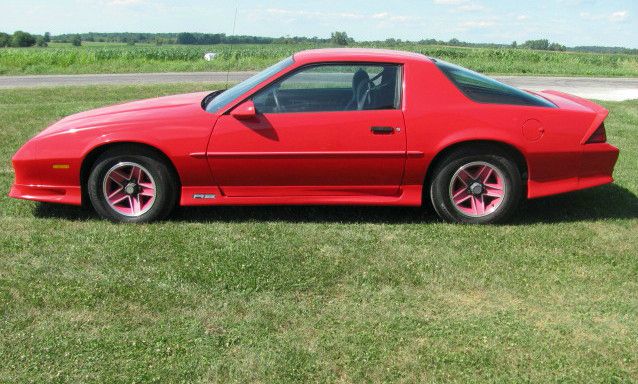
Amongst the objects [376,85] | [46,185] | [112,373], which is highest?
[376,85]

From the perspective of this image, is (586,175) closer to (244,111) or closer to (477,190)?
(477,190)

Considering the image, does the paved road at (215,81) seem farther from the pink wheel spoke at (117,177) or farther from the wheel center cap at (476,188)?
the pink wheel spoke at (117,177)


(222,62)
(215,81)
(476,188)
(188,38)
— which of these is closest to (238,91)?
(476,188)

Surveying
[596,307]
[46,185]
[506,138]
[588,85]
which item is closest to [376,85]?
[506,138]

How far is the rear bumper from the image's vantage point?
5073 mm

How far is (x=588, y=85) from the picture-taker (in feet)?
69.6

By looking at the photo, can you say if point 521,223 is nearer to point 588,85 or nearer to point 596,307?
point 596,307

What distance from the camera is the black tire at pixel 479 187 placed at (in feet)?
16.3

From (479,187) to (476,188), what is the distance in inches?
1.0

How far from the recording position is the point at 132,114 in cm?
511

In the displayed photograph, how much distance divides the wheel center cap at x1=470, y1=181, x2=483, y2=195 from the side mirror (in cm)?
181

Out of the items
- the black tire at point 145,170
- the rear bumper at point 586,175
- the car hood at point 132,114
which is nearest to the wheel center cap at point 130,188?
the black tire at point 145,170

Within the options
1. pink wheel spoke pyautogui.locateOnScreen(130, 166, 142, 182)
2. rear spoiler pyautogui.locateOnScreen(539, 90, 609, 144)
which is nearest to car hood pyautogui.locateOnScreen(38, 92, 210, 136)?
pink wheel spoke pyautogui.locateOnScreen(130, 166, 142, 182)

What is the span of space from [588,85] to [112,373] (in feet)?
69.7
